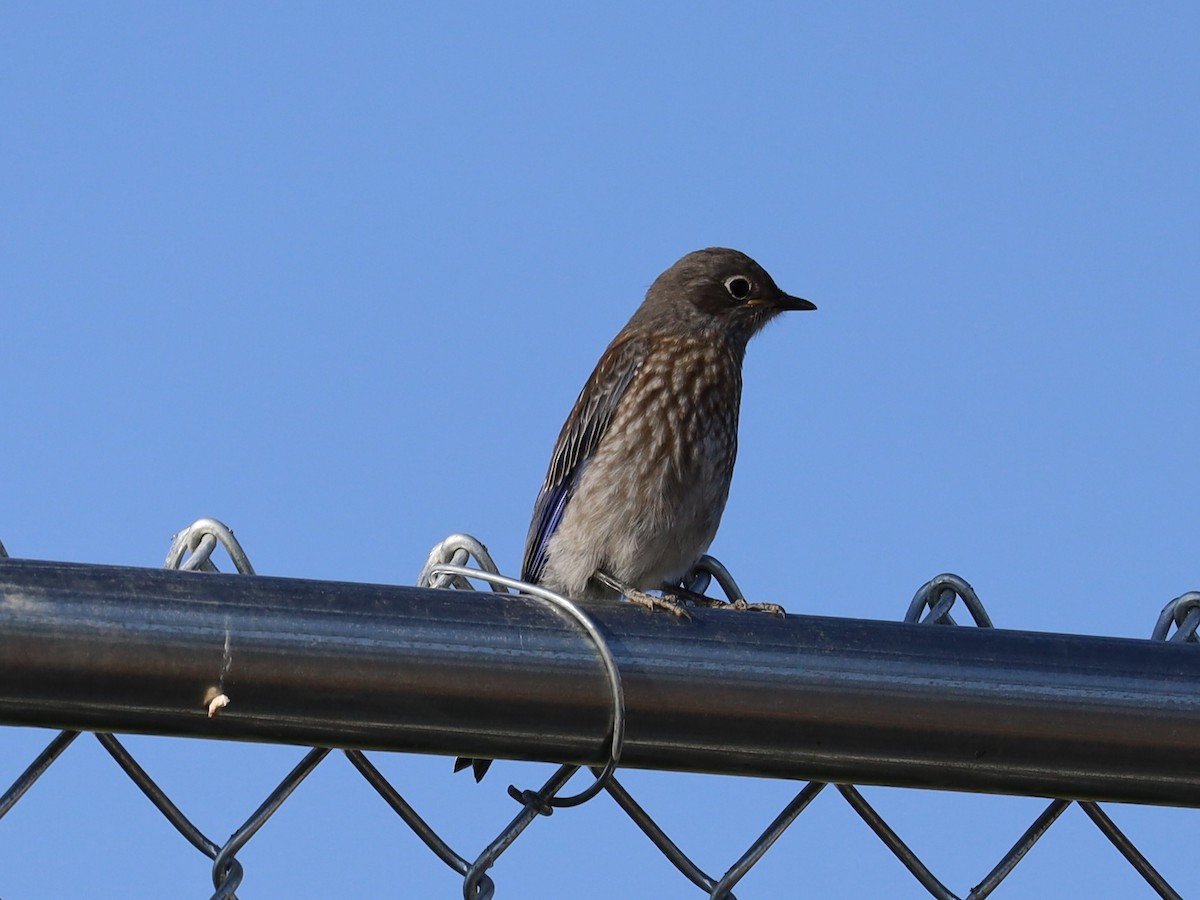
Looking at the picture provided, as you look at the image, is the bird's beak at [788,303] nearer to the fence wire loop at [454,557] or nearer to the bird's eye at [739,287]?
the bird's eye at [739,287]

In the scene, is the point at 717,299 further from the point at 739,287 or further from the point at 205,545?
the point at 205,545

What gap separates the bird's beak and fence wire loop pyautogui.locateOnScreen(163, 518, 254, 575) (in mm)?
3874

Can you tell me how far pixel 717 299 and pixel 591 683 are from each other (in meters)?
3.96

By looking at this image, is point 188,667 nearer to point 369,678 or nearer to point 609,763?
point 369,678

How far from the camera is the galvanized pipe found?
1.96 meters

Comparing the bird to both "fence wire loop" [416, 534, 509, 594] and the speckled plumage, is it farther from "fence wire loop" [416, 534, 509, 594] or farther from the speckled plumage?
"fence wire loop" [416, 534, 509, 594]

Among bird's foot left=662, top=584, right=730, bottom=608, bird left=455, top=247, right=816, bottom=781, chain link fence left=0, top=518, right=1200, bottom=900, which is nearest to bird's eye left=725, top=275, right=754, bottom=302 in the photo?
bird left=455, top=247, right=816, bottom=781

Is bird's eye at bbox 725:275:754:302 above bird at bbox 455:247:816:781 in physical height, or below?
above

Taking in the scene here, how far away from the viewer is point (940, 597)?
2.89 metres

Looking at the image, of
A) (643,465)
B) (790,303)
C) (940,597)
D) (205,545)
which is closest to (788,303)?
(790,303)

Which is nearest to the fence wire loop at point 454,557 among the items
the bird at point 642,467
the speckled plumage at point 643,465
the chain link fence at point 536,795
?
the chain link fence at point 536,795

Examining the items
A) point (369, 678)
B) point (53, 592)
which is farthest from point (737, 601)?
point (53, 592)

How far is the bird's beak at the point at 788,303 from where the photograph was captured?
6.07m

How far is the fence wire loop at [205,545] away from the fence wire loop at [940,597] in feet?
3.81
